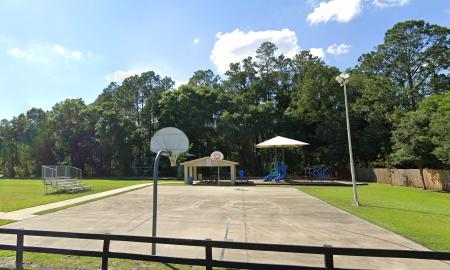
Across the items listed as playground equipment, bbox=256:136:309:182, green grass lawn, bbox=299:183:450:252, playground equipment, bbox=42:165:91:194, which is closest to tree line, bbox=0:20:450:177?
playground equipment, bbox=256:136:309:182

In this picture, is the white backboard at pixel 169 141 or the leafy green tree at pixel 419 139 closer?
the white backboard at pixel 169 141

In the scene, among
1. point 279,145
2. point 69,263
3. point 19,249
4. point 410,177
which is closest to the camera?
point 19,249

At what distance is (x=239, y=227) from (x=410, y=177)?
22431 mm

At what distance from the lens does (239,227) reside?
34.2 feet

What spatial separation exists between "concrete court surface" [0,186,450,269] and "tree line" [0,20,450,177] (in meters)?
18.9

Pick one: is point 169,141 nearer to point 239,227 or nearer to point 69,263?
point 69,263

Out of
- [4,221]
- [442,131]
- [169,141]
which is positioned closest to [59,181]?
[4,221]

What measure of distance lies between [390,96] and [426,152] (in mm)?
13005

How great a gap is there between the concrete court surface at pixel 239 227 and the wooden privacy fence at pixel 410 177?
44.2 ft

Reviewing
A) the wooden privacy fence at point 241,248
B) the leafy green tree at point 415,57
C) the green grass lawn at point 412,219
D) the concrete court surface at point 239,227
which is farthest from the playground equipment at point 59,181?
the leafy green tree at point 415,57

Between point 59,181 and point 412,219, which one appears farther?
point 59,181

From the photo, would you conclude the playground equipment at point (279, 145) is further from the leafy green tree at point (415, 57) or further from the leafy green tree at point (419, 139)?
the leafy green tree at point (415, 57)

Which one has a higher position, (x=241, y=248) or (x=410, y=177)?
(x=410, y=177)

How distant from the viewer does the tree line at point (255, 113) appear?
3719cm
